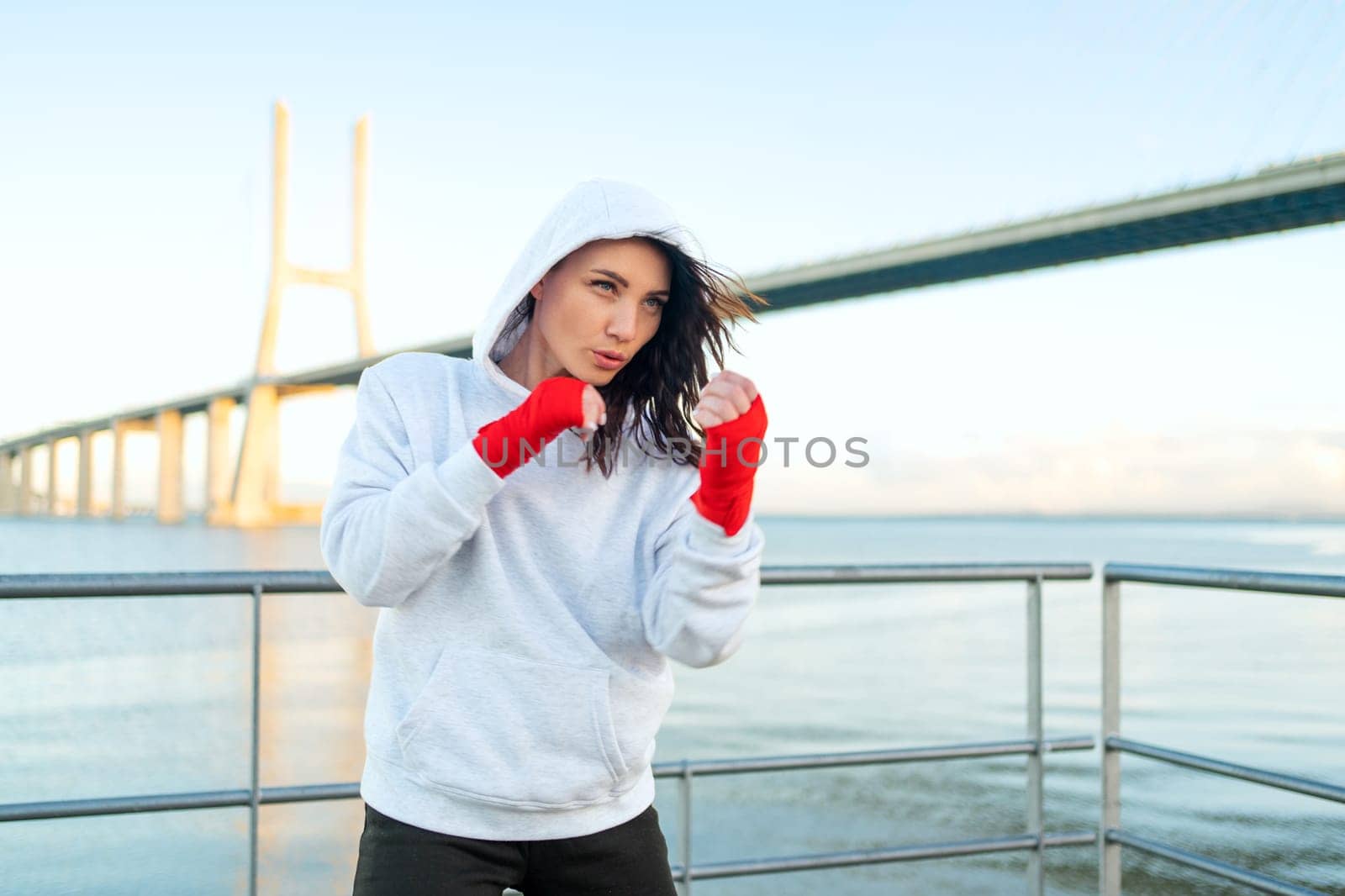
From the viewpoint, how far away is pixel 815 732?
707cm

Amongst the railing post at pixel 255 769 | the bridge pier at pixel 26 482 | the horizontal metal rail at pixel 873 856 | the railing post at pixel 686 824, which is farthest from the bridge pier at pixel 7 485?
the horizontal metal rail at pixel 873 856

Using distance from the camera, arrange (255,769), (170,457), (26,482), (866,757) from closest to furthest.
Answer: (255,769), (866,757), (170,457), (26,482)

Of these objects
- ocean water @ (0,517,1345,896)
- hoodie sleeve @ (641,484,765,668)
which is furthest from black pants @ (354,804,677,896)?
ocean water @ (0,517,1345,896)

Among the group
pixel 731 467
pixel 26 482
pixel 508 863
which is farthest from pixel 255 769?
pixel 26 482

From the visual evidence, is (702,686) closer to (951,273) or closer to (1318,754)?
(1318,754)

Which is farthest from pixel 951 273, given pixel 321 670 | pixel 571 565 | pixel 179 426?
pixel 179 426

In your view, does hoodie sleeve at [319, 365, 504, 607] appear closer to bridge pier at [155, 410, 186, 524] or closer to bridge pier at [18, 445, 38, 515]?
bridge pier at [155, 410, 186, 524]

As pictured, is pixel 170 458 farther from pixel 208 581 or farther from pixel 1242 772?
pixel 1242 772

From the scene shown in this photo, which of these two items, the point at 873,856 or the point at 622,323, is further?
the point at 873,856

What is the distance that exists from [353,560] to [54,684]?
34.6ft

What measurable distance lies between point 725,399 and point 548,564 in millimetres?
233

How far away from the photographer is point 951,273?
49.1ft

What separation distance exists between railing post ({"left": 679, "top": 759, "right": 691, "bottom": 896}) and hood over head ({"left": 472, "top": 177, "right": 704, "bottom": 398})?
870 mm

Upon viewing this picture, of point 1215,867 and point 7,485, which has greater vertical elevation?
point 7,485
